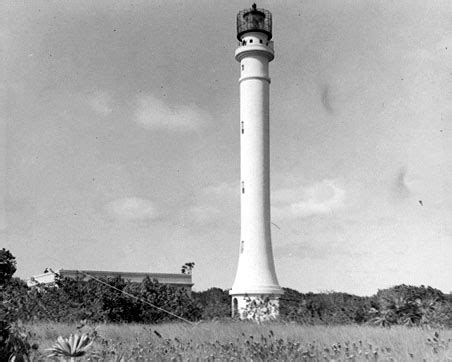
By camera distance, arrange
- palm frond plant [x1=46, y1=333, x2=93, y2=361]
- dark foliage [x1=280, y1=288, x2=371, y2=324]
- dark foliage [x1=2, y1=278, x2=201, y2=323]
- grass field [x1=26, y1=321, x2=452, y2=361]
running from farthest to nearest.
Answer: dark foliage [x1=2, y1=278, x2=201, y2=323]
dark foliage [x1=280, y1=288, x2=371, y2=324]
grass field [x1=26, y1=321, x2=452, y2=361]
palm frond plant [x1=46, y1=333, x2=93, y2=361]

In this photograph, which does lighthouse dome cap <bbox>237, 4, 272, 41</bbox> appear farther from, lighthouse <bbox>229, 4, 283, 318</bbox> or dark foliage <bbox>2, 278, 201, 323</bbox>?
dark foliage <bbox>2, 278, 201, 323</bbox>

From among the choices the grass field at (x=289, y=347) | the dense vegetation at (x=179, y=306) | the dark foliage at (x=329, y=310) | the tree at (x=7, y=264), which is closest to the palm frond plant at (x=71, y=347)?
the grass field at (x=289, y=347)

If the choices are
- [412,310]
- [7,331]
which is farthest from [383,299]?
[7,331]

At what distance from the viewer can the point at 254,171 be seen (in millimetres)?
24766

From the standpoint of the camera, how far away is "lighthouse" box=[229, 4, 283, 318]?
24.0 metres

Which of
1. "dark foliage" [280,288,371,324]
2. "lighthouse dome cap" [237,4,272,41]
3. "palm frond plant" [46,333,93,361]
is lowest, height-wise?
"palm frond plant" [46,333,93,361]

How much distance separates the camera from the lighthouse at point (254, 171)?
24047 mm

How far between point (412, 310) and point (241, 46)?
Result: 1502cm

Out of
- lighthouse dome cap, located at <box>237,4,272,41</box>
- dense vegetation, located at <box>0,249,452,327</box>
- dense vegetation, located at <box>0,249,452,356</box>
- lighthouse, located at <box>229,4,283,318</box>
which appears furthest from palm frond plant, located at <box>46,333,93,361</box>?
lighthouse dome cap, located at <box>237,4,272,41</box>

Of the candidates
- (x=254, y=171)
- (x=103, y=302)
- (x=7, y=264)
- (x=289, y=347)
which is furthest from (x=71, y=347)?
(x=7, y=264)

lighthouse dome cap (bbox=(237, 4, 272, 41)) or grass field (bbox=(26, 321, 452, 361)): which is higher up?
lighthouse dome cap (bbox=(237, 4, 272, 41))

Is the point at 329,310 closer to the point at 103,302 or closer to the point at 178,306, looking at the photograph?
the point at 178,306

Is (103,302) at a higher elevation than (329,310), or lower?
higher

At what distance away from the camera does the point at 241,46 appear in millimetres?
26422
